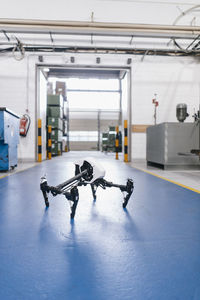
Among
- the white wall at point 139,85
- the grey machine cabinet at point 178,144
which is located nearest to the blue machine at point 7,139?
the white wall at point 139,85

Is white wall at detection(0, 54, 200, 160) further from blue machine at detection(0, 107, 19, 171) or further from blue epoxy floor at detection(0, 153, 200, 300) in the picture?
blue epoxy floor at detection(0, 153, 200, 300)

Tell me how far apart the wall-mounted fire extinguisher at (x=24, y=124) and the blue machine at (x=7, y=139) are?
200cm

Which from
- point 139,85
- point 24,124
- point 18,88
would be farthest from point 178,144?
point 18,88

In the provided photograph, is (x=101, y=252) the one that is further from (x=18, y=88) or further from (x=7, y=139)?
(x=18, y=88)

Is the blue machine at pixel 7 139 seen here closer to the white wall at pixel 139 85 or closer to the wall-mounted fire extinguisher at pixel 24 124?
the wall-mounted fire extinguisher at pixel 24 124

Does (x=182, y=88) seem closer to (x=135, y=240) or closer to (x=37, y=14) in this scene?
(x=37, y=14)

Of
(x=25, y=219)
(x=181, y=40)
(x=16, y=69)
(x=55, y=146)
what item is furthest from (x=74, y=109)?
(x=25, y=219)

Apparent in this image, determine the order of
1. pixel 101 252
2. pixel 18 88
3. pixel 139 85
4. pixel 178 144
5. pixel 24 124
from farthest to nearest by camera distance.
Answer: pixel 139 85 → pixel 18 88 → pixel 24 124 → pixel 178 144 → pixel 101 252

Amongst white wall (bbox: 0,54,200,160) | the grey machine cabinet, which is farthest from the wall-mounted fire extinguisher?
the grey machine cabinet

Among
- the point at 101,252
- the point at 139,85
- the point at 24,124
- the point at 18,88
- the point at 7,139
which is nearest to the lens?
the point at 101,252

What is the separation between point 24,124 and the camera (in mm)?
6105

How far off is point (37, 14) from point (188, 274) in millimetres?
5980

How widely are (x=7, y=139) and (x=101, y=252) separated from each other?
3.27m

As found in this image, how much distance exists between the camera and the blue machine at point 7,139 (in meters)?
3.49
